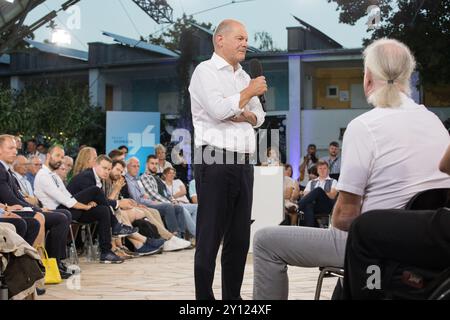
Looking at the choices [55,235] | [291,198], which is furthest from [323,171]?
[55,235]

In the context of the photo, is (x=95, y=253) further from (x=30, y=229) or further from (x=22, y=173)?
(x=30, y=229)

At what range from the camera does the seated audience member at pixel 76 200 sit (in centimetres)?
684

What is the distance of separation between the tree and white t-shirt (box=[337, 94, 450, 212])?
1285 cm

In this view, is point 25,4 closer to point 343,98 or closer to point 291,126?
point 291,126

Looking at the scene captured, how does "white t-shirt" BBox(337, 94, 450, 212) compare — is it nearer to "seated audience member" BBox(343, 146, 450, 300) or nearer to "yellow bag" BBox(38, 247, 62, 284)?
"seated audience member" BBox(343, 146, 450, 300)

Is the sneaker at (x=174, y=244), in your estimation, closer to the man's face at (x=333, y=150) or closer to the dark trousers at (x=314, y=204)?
the dark trousers at (x=314, y=204)

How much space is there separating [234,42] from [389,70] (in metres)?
1.12

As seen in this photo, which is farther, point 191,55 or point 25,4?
point 191,55

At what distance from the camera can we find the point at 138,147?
15.2 m

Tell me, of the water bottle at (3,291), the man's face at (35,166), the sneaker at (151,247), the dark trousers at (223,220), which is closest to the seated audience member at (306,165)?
the sneaker at (151,247)

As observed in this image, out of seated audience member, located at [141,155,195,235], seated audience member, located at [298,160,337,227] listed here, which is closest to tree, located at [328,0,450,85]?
seated audience member, located at [298,160,337,227]

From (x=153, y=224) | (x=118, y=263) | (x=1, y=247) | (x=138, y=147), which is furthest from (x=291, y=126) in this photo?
(x=1, y=247)

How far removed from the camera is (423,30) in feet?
49.6
